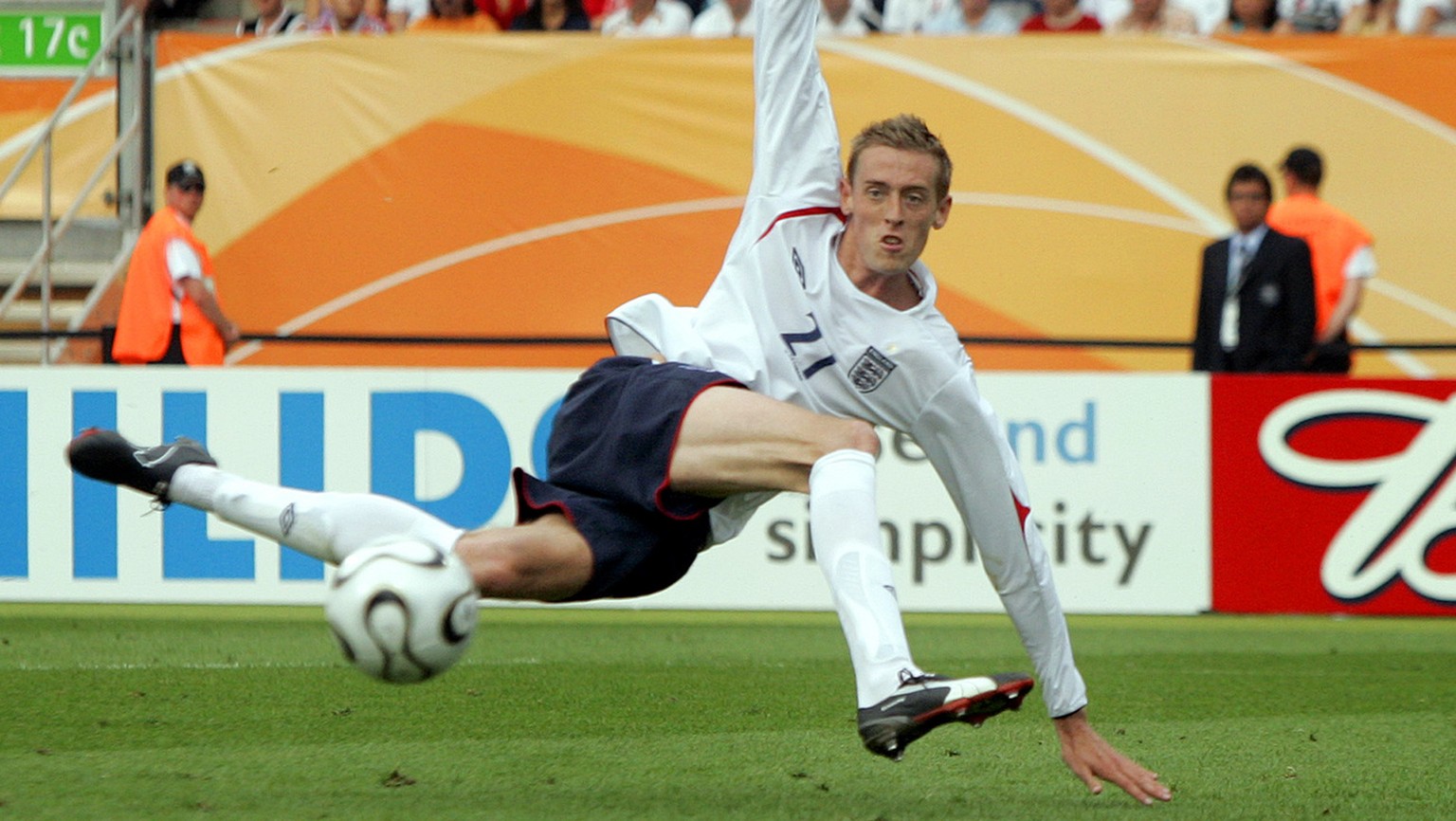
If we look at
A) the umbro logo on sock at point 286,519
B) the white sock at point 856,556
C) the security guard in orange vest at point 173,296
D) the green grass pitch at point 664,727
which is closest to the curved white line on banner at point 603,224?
the security guard in orange vest at point 173,296

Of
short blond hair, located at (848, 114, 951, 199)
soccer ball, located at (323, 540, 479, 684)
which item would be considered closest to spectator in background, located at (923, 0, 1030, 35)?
short blond hair, located at (848, 114, 951, 199)

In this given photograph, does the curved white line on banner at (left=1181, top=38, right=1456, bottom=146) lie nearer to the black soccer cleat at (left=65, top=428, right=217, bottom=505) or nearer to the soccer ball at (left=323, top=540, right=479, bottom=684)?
the black soccer cleat at (left=65, top=428, right=217, bottom=505)

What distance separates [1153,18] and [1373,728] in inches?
301

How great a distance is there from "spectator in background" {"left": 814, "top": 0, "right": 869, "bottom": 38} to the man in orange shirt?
309cm

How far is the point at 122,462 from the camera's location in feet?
15.6

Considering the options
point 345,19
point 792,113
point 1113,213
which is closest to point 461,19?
point 345,19

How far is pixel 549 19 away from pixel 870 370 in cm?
906

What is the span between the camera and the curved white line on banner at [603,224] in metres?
12.2

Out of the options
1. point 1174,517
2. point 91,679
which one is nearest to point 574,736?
point 91,679

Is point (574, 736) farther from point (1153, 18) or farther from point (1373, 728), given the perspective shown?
point (1153, 18)

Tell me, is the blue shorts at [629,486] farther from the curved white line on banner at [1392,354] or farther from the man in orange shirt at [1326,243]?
the curved white line on banner at [1392,354]

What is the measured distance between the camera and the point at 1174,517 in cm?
967

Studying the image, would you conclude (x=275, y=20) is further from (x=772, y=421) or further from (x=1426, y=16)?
(x=772, y=421)

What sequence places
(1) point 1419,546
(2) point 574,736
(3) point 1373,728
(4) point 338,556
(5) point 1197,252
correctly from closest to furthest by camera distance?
(4) point 338,556 < (2) point 574,736 < (3) point 1373,728 < (1) point 1419,546 < (5) point 1197,252
